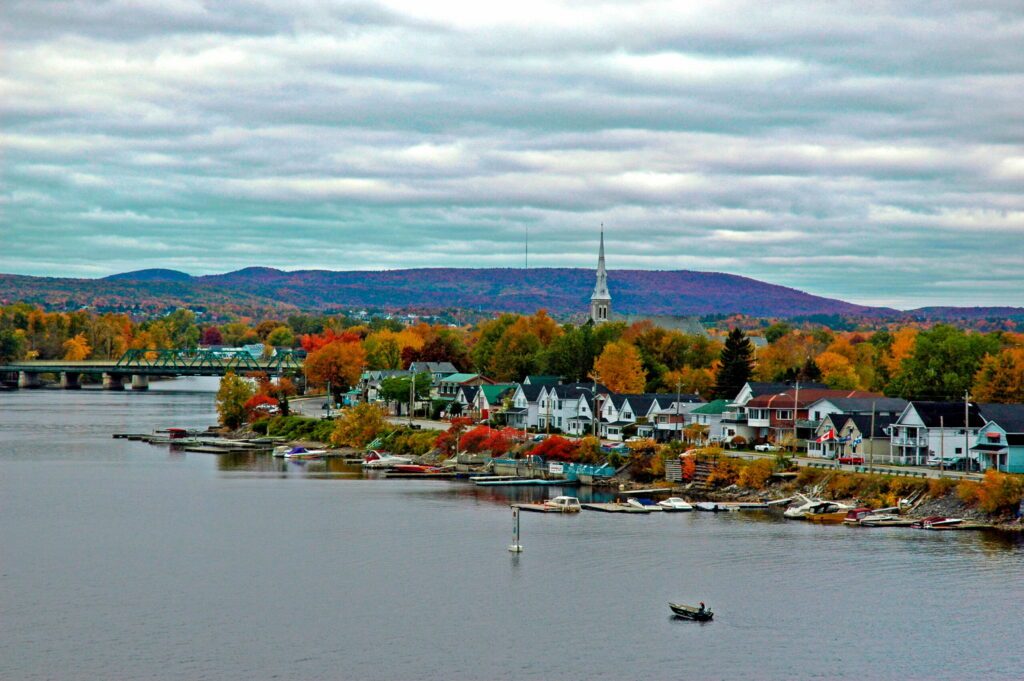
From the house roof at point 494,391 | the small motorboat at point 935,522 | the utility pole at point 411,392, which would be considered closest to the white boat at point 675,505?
the small motorboat at point 935,522

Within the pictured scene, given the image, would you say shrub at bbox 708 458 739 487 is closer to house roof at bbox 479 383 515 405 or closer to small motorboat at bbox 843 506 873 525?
small motorboat at bbox 843 506 873 525

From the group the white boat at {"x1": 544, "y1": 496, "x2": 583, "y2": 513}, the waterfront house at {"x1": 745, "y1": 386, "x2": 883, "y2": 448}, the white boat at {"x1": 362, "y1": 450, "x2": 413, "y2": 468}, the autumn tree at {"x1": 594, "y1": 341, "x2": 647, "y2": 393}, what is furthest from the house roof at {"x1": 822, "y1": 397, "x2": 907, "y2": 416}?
the autumn tree at {"x1": 594, "y1": 341, "x2": 647, "y2": 393}

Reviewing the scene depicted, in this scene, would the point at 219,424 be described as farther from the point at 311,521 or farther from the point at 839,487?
the point at 839,487

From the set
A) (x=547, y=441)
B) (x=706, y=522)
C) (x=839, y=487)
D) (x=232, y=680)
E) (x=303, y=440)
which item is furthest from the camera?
(x=303, y=440)

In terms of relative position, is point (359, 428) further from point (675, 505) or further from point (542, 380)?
point (675, 505)

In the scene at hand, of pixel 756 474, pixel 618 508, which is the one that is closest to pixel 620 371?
pixel 756 474

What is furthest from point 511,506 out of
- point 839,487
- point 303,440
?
point 303,440
